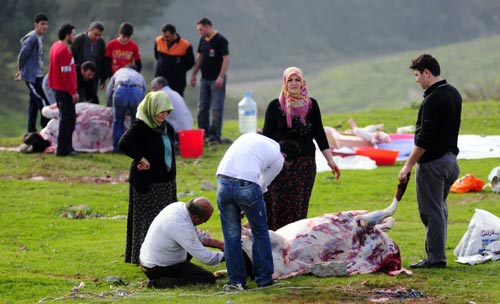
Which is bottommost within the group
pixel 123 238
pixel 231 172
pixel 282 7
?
pixel 123 238

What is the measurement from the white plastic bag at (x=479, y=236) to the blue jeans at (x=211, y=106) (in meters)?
9.98

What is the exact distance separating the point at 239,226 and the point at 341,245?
144 centimetres

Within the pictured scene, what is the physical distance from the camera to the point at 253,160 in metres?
10.2

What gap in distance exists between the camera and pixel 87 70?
65.4ft

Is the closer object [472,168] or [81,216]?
[81,216]

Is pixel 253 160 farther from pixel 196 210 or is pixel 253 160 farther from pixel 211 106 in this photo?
pixel 211 106

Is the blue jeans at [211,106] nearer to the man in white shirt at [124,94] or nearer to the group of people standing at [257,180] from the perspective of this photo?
the man in white shirt at [124,94]

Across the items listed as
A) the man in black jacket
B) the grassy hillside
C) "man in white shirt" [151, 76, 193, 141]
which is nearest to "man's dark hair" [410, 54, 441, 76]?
"man in white shirt" [151, 76, 193, 141]

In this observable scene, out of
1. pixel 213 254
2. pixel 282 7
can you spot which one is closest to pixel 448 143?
pixel 213 254

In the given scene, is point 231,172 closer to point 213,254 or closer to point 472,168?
point 213,254

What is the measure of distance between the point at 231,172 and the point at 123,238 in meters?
4.23

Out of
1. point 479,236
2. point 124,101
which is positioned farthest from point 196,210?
point 124,101

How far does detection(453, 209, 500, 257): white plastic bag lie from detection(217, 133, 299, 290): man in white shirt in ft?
8.46

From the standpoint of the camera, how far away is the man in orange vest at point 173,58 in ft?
69.6
